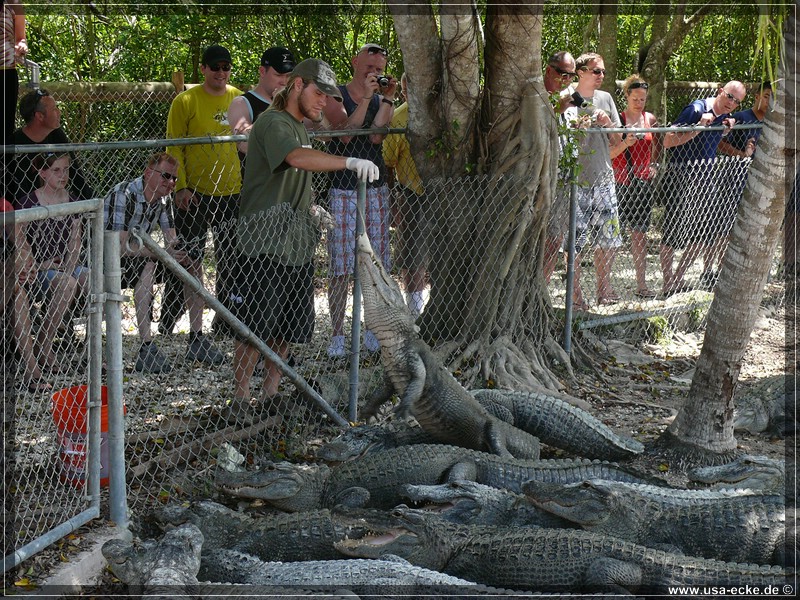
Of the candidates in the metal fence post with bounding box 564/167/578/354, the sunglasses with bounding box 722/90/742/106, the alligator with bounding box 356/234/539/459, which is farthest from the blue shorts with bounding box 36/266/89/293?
the sunglasses with bounding box 722/90/742/106

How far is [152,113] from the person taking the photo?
997cm

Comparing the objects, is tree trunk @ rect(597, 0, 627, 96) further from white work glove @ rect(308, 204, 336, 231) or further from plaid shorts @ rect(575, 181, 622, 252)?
white work glove @ rect(308, 204, 336, 231)

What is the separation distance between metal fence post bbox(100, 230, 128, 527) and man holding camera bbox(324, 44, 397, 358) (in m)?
1.76

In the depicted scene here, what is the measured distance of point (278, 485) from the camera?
4168 millimetres

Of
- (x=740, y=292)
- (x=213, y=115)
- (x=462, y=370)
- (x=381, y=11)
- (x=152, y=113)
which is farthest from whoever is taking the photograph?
(x=381, y=11)

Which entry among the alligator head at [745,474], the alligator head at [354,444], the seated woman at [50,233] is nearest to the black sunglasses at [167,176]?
the seated woman at [50,233]

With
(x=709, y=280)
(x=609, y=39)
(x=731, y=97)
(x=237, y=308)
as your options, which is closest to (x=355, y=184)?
(x=237, y=308)

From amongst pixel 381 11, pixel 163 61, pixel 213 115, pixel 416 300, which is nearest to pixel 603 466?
pixel 416 300

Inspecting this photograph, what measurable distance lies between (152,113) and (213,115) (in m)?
3.80

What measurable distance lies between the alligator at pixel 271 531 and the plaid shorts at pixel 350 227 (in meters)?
1.90

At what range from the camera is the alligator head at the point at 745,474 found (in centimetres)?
435

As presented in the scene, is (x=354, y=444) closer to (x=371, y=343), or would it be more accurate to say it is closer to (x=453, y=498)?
(x=453, y=498)

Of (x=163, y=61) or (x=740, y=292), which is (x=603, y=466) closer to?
(x=740, y=292)

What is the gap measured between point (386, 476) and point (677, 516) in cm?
133
